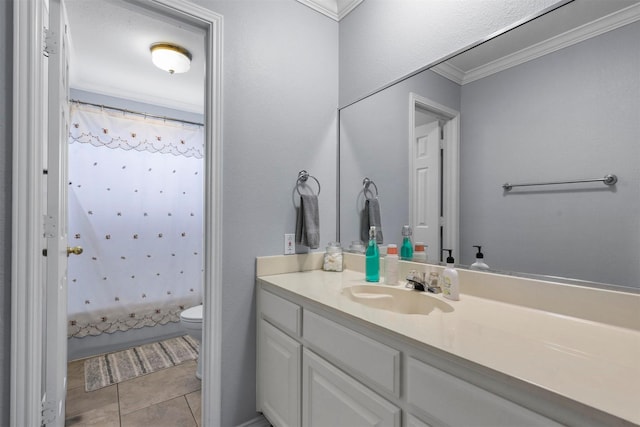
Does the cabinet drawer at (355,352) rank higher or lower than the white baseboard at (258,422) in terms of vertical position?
higher

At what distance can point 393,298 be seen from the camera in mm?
1328

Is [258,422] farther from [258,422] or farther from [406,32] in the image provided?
[406,32]

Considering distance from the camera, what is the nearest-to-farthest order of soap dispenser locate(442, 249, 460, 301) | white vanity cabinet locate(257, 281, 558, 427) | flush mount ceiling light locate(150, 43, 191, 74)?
1. white vanity cabinet locate(257, 281, 558, 427)
2. soap dispenser locate(442, 249, 460, 301)
3. flush mount ceiling light locate(150, 43, 191, 74)

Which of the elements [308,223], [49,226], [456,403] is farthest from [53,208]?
[456,403]

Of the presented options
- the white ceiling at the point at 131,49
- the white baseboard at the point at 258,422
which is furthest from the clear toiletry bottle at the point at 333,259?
the white ceiling at the point at 131,49

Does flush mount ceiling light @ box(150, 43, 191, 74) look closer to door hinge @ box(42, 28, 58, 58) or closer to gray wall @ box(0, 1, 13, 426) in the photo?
door hinge @ box(42, 28, 58, 58)

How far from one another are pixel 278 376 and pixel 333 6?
7.14ft

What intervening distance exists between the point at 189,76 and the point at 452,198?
7.92 ft

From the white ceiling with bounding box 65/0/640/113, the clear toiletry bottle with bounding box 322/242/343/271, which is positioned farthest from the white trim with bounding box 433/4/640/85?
the clear toiletry bottle with bounding box 322/242/343/271

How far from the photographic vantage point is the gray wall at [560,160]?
2.90 ft

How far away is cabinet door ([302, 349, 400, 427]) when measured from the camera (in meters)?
0.89

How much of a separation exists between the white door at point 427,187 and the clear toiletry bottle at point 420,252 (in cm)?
2

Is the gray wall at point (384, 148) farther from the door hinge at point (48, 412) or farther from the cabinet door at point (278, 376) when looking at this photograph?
the door hinge at point (48, 412)

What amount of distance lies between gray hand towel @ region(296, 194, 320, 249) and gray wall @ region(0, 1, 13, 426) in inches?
46.9
